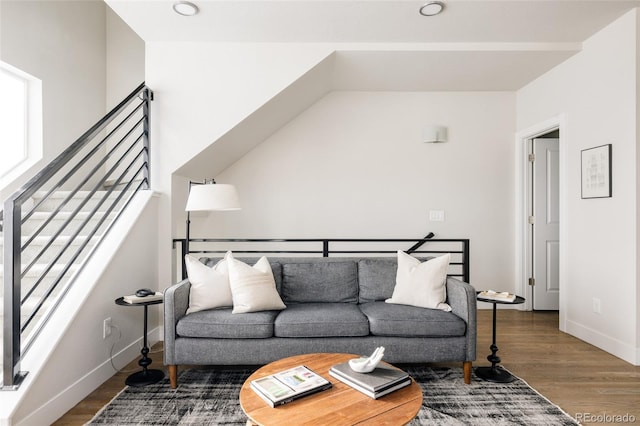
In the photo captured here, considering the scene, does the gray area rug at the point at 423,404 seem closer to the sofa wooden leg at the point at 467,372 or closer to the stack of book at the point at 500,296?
the sofa wooden leg at the point at 467,372

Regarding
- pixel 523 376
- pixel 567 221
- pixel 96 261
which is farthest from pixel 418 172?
pixel 96 261

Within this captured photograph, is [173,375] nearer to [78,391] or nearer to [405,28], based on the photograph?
[78,391]

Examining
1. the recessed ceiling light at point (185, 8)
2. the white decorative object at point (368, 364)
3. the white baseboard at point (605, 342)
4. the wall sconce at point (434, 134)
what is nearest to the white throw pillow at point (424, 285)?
the white decorative object at point (368, 364)

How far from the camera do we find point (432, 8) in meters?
2.67

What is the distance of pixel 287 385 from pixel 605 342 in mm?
2943

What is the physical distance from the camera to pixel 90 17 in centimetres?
416

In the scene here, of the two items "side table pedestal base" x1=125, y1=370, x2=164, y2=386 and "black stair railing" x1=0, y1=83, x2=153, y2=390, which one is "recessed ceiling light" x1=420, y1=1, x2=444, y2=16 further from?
"side table pedestal base" x1=125, y1=370, x2=164, y2=386

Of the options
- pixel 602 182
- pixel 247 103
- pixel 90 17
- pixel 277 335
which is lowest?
pixel 277 335

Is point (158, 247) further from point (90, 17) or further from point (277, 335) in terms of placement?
point (90, 17)

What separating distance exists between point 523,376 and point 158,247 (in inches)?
122

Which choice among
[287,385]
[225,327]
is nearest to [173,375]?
[225,327]

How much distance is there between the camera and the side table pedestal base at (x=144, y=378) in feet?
7.65

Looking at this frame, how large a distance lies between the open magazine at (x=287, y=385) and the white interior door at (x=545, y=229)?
3682 mm

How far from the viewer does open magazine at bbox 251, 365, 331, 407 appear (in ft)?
4.58
